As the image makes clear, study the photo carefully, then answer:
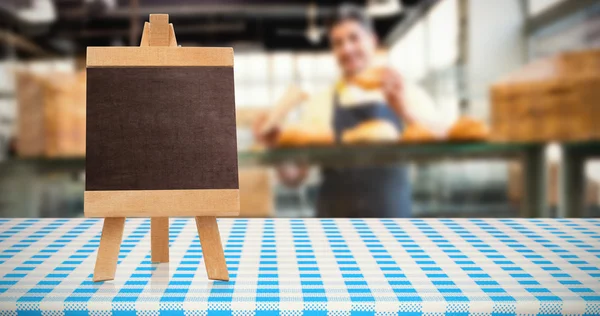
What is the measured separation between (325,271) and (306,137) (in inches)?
58.7

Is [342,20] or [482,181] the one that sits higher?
[342,20]

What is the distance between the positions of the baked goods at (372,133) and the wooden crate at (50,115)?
122 centimetres

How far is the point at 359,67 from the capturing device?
2402 mm

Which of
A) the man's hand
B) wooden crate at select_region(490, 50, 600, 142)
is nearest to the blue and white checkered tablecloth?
wooden crate at select_region(490, 50, 600, 142)

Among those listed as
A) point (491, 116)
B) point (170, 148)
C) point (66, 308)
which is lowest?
point (66, 308)

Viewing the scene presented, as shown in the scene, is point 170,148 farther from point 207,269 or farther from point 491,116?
point 491,116

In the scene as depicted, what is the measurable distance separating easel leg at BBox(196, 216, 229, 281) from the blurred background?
1.55 m

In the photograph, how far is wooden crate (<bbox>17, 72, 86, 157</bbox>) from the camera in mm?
2287

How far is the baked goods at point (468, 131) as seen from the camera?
2135mm

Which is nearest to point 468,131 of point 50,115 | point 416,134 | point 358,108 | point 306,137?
point 416,134

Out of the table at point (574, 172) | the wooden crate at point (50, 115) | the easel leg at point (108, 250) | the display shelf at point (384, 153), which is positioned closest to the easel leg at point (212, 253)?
the easel leg at point (108, 250)

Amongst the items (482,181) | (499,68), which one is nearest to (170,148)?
(482,181)

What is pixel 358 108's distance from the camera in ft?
7.57

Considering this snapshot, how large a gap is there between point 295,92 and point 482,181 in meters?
1.00
